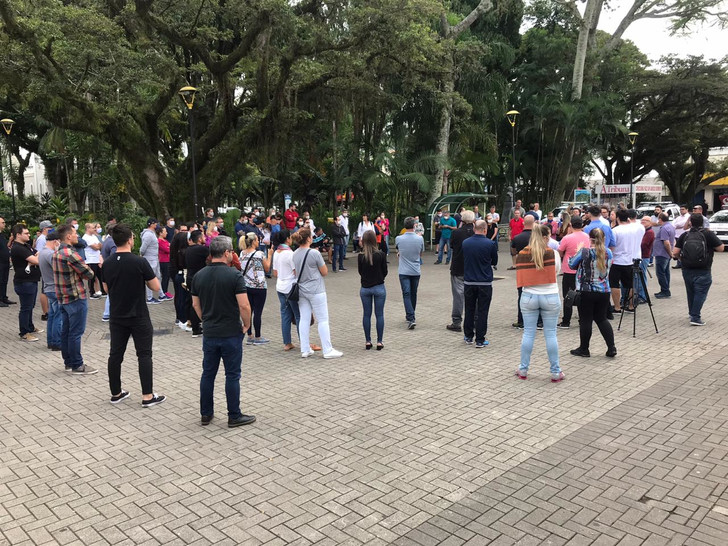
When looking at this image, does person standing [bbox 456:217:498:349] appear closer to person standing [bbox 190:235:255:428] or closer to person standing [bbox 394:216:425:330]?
person standing [bbox 394:216:425:330]

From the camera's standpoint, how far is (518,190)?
125 feet

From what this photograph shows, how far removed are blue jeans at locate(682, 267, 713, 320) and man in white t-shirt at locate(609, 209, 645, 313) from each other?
0.82 meters

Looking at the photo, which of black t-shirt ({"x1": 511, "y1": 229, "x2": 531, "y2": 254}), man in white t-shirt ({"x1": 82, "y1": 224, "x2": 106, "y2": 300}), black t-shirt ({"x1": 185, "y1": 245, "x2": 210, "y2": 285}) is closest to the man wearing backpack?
black t-shirt ({"x1": 511, "y1": 229, "x2": 531, "y2": 254})

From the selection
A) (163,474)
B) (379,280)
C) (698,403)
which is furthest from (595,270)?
(163,474)

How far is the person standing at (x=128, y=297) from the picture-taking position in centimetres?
563

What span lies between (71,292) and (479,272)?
17.0ft

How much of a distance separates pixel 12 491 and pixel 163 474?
1058 millimetres

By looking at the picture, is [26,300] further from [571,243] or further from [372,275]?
[571,243]

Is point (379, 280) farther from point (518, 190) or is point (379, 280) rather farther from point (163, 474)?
point (518, 190)

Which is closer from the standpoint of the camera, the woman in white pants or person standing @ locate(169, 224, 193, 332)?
the woman in white pants

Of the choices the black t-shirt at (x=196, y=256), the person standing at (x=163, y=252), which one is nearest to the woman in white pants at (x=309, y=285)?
the black t-shirt at (x=196, y=256)

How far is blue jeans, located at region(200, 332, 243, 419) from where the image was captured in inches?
203

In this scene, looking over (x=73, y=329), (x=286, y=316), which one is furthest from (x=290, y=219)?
(x=73, y=329)

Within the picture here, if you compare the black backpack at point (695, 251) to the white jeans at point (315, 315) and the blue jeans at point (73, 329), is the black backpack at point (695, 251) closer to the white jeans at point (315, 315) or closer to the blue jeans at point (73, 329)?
the white jeans at point (315, 315)
